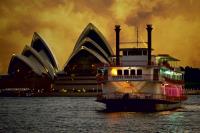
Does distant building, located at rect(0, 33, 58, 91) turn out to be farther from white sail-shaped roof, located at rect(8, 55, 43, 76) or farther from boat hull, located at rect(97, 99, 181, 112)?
boat hull, located at rect(97, 99, 181, 112)

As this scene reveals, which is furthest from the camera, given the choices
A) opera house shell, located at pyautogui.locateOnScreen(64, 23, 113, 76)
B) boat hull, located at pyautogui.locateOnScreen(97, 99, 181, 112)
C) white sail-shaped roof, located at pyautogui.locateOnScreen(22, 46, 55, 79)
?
white sail-shaped roof, located at pyautogui.locateOnScreen(22, 46, 55, 79)

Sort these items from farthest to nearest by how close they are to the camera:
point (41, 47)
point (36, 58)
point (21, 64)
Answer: point (21, 64) < point (36, 58) < point (41, 47)

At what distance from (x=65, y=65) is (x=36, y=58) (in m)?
8.06

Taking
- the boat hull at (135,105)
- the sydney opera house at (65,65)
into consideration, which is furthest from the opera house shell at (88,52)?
the boat hull at (135,105)

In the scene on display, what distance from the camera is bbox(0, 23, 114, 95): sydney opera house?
150 metres

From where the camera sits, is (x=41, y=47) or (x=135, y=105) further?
(x=41, y=47)

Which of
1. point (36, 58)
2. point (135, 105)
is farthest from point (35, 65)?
point (135, 105)

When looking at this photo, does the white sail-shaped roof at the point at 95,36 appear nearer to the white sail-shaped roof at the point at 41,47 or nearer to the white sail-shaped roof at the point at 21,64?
the white sail-shaped roof at the point at 41,47

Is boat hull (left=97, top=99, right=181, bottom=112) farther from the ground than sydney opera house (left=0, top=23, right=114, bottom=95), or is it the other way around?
sydney opera house (left=0, top=23, right=114, bottom=95)

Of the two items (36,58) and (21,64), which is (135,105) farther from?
(21,64)

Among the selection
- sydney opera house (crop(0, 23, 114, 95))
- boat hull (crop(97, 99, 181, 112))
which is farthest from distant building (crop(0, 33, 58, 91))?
boat hull (crop(97, 99, 181, 112))

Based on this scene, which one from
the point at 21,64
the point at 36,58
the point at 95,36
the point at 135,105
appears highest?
the point at 95,36

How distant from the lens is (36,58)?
15588 cm

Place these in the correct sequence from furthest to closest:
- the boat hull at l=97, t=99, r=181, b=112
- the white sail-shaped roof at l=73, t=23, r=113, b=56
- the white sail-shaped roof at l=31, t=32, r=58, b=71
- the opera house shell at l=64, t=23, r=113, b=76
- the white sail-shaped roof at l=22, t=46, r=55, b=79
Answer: the white sail-shaped roof at l=31, t=32, r=58, b=71, the white sail-shaped roof at l=22, t=46, r=55, b=79, the opera house shell at l=64, t=23, r=113, b=76, the white sail-shaped roof at l=73, t=23, r=113, b=56, the boat hull at l=97, t=99, r=181, b=112
